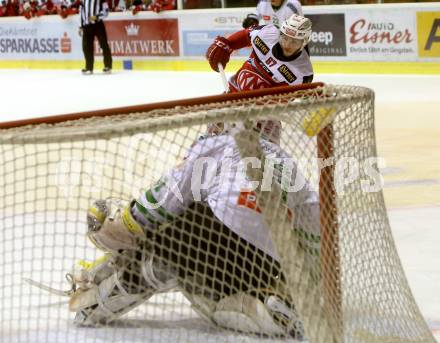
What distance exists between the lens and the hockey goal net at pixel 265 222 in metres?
2.67

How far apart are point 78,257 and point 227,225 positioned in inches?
19.7

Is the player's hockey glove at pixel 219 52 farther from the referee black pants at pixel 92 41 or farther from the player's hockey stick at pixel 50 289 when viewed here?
the referee black pants at pixel 92 41

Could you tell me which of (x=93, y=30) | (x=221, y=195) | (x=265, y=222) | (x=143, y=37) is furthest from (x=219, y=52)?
(x=143, y=37)

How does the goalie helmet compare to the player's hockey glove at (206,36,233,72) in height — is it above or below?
above

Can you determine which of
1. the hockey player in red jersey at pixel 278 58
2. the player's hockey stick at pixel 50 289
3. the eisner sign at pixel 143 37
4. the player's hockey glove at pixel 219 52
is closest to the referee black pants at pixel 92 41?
the eisner sign at pixel 143 37

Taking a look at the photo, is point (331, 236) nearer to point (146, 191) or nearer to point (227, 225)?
point (227, 225)

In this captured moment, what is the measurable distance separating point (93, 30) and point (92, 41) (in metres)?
0.15

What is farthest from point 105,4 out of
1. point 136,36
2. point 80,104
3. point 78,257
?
point 78,257

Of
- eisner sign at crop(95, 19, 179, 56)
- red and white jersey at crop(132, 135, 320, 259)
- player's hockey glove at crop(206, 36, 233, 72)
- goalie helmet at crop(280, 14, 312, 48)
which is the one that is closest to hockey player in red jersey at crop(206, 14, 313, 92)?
goalie helmet at crop(280, 14, 312, 48)

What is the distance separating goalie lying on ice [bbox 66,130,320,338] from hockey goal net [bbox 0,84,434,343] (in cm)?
1

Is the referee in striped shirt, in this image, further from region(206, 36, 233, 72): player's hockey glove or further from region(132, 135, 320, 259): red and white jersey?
region(132, 135, 320, 259): red and white jersey

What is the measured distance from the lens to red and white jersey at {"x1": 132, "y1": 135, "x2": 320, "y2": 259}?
2.83 m

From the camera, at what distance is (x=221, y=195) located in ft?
9.50

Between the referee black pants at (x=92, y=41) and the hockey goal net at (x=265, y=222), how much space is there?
10100mm
